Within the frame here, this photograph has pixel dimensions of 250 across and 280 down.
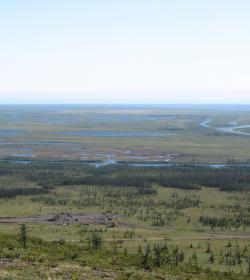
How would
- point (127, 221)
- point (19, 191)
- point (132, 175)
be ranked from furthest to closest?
point (132, 175) < point (19, 191) < point (127, 221)

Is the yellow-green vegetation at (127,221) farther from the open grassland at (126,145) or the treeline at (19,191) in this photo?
the open grassland at (126,145)

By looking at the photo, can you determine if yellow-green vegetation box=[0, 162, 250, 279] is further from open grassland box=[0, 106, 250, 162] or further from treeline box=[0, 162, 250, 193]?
open grassland box=[0, 106, 250, 162]

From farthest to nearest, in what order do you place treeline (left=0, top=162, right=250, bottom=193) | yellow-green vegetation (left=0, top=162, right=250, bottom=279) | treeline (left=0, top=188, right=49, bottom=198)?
treeline (left=0, top=162, right=250, bottom=193), treeline (left=0, top=188, right=49, bottom=198), yellow-green vegetation (left=0, top=162, right=250, bottom=279)

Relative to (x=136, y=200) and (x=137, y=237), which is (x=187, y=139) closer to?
(x=136, y=200)

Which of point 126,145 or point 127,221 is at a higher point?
point 126,145

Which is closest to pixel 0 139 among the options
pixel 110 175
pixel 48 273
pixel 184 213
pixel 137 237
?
pixel 110 175

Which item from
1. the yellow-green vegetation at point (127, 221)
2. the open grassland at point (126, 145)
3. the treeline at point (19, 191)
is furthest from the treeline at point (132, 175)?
the open grassland at point (126, 145)

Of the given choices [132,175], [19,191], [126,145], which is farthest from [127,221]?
[126,145]

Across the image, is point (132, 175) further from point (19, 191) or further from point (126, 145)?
point (126, 145)

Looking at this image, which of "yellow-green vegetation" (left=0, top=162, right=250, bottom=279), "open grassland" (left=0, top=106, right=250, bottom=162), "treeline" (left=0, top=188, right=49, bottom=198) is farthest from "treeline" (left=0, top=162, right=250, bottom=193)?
"open grassland" (left=0, top=106, right=250, bottom=162)
